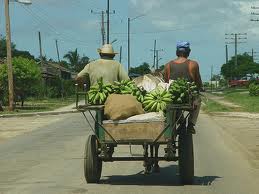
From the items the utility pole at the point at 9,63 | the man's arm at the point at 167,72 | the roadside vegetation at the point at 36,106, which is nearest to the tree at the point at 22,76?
→ the roadside vegetation at the point at 36,106

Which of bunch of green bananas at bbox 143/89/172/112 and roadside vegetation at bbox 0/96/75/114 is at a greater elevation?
bunch of green bananas at bbox 143/89/172/112

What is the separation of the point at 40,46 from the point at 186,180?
255 feet

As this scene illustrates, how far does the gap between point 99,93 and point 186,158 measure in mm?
1764

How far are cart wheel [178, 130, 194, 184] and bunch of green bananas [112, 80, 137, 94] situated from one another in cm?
111

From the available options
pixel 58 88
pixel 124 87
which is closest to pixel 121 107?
pixel 124 87

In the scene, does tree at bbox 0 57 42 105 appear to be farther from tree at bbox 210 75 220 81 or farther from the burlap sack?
tree at bbox 210 75 220 81

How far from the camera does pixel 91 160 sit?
10.4 metres

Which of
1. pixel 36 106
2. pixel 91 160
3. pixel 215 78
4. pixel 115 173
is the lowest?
pixel 36 106

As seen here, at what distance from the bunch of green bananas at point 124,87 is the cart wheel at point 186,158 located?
111 centimetres

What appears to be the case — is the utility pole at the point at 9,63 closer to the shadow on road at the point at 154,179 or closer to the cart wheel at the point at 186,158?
the shadow on road at the point at 154,179

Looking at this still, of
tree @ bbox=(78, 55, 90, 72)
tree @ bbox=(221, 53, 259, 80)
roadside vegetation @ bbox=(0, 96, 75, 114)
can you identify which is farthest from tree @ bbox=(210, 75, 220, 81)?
roadside vegetation @ bbox=(0, 96, 75, 114)

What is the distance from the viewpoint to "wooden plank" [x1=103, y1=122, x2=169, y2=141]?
9.98m

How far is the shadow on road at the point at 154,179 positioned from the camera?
10891mm

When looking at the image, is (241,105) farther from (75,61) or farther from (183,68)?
(75,61)
